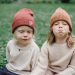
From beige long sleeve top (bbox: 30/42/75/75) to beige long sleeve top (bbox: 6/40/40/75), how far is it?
0.09m

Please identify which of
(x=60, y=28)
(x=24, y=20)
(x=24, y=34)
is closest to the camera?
(x=60, y=28)

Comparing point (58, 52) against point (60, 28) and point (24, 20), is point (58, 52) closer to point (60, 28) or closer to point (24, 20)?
point (60, 28)

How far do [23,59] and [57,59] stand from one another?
0.46 meters

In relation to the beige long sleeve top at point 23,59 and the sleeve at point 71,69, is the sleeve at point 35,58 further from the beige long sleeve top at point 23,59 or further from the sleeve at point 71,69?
the sleeve at point 71,69

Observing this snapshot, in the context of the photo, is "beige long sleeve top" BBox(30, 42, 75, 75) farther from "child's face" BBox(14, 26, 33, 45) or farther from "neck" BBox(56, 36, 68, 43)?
"child's face" BBox(14, 26, 33, 45)

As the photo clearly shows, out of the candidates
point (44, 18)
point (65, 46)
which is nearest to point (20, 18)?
point (65, 46)

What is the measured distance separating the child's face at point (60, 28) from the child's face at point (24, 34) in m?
0.33

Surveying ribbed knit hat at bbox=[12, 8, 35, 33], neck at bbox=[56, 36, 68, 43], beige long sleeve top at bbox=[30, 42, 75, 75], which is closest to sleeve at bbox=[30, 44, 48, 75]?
beige long sleeve top at bbox=[30, 42, 75, 75]

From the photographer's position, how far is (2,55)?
706 cm

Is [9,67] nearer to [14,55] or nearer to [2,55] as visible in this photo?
[14,55]

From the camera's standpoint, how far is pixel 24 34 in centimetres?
561

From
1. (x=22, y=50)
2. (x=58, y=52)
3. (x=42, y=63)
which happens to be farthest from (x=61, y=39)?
(x=22, y=50)

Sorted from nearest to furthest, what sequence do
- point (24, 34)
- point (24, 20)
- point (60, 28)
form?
point (60, 28) < point (24, 34) < point (24, 20)

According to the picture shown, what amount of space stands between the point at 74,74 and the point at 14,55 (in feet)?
2.76
